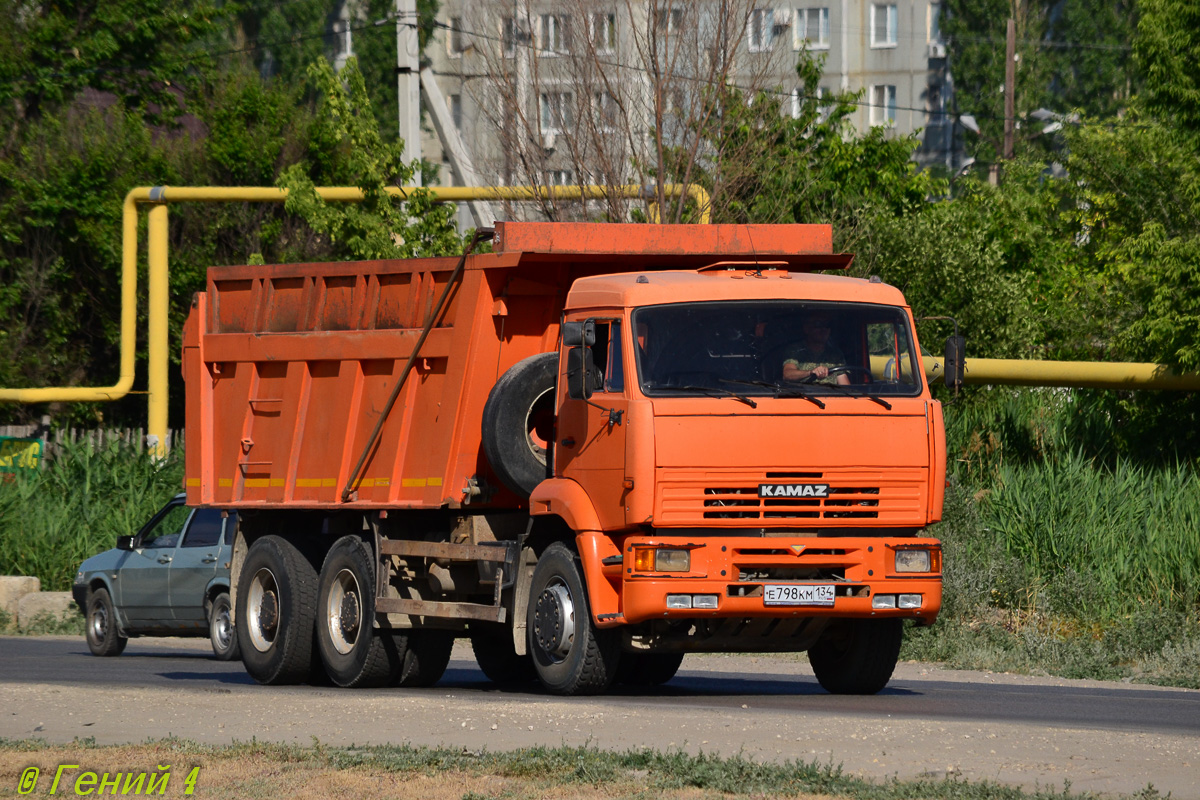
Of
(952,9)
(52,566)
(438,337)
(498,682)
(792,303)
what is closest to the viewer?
(792,303)

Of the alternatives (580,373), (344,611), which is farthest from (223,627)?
(580,373)

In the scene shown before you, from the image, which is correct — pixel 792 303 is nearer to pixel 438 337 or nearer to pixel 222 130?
pixel 438 337

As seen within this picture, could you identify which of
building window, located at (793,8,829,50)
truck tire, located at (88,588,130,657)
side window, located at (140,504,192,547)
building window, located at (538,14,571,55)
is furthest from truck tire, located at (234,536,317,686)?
building window, located at (793,8,829,50)

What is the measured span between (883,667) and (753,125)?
13.4m

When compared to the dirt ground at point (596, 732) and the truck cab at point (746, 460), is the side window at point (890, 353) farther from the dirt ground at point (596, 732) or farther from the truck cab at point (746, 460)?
the dirt ground at point (596, 732)

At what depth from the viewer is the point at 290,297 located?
15445 millimetres

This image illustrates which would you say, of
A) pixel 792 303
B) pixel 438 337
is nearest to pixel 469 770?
pixel 792 303

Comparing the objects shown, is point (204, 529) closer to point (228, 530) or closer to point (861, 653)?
point (228, 530)

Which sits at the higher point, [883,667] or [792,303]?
[792,303]

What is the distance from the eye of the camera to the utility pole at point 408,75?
29156 millimetres

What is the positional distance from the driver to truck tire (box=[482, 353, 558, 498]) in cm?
193

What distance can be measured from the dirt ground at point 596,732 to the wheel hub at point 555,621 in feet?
1.21

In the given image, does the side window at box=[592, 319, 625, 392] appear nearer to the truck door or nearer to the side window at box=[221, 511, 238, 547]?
the truck door

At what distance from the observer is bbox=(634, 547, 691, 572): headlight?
11.5 meters
